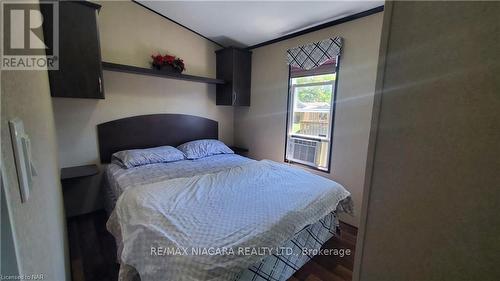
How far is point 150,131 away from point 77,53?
123 centimetres

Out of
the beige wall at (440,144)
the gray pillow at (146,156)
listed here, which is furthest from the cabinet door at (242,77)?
the beige wall at (440,144)

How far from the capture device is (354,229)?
2510mm

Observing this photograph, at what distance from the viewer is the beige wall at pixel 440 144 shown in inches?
16.9

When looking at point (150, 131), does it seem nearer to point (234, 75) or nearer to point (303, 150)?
point (234, 75)

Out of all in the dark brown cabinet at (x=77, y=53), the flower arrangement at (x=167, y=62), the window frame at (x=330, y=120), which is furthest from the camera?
the flower arrangement at (x=167, y=62)

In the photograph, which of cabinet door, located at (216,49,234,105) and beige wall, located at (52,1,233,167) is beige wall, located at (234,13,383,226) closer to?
cabinet door, located at (216,49,234,105)

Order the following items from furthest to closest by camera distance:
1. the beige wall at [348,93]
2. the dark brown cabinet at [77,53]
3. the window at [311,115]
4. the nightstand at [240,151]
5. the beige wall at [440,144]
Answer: the nightstand at [240,151] → the window at [311,115] → the beige wall at [348,93] → the dark brown cabinet at [77,53] → the beige wall at [440,144]

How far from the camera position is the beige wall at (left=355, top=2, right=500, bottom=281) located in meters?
0.43

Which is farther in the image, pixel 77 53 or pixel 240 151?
pixel 240 151

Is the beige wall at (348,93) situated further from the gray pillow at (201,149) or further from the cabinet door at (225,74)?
the gray pillow at (201,149)

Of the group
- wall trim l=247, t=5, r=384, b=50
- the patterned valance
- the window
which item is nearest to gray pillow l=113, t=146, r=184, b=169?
the window

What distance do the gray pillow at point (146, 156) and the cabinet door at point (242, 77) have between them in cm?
129

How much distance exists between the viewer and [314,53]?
271cm

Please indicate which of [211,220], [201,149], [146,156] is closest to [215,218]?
[211,220]
